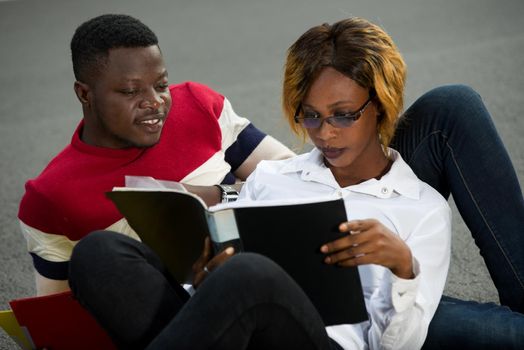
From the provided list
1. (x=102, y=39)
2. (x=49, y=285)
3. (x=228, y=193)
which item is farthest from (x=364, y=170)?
(x=49, y=285)

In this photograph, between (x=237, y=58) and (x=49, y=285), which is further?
(x=237, y=58)

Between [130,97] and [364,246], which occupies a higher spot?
[130,97]

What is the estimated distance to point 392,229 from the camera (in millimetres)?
1580

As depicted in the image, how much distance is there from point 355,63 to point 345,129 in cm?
13

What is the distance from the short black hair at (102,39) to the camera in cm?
176

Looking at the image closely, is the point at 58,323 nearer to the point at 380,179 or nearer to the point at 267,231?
the point at 267,231

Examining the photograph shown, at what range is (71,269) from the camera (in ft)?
4.84

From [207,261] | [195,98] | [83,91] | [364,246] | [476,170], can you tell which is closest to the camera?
[364,246]

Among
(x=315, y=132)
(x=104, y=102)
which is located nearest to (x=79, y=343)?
(x=104, y=102)

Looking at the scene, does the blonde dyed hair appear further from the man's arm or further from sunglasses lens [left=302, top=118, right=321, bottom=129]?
the man's arm

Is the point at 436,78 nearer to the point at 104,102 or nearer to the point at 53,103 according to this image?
the point at 53,103

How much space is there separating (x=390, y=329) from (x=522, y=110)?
2085 mm

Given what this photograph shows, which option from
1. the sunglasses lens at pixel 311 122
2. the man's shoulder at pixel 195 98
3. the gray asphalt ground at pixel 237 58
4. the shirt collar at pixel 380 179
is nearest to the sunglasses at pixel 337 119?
the sunglasses lens at pixel 311 122

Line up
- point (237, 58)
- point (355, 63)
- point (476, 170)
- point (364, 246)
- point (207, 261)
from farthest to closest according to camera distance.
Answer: point (237, 58) → point (476, 170) → point (355, 63) → point (207, 261) → point (364, 246)
